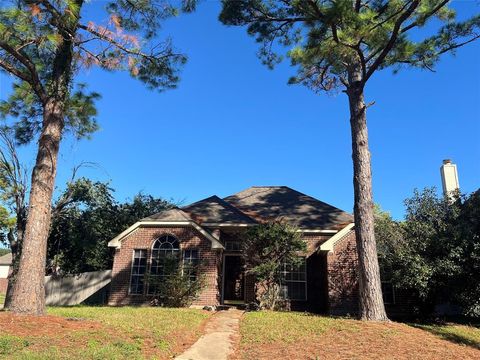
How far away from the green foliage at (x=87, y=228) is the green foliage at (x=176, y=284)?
642cm

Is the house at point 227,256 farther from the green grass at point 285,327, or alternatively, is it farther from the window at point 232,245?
the green grass at point 285,327

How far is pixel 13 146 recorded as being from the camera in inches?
651

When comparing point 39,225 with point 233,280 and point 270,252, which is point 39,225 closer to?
point 270,252

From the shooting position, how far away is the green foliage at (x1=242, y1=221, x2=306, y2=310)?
46.1 feet

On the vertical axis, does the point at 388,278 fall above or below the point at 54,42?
below

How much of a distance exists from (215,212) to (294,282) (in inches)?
172

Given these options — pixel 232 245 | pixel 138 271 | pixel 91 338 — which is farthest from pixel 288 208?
pixel 91 338

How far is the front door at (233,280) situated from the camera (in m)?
17.2

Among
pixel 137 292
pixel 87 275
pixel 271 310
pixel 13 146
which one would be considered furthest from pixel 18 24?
pixel 87 275

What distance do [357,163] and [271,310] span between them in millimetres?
5942

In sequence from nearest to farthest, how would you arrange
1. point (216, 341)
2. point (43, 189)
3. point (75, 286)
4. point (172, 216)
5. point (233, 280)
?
1. point (216, 341)
2. point (43, 189)
3. point (172, 216)
4. point (233, 280)
5. point (75, 286)

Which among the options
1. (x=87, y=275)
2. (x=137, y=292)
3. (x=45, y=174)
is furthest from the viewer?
(x=87, y=275)

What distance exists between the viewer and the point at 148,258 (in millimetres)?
15734

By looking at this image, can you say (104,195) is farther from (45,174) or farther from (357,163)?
(357,163)
